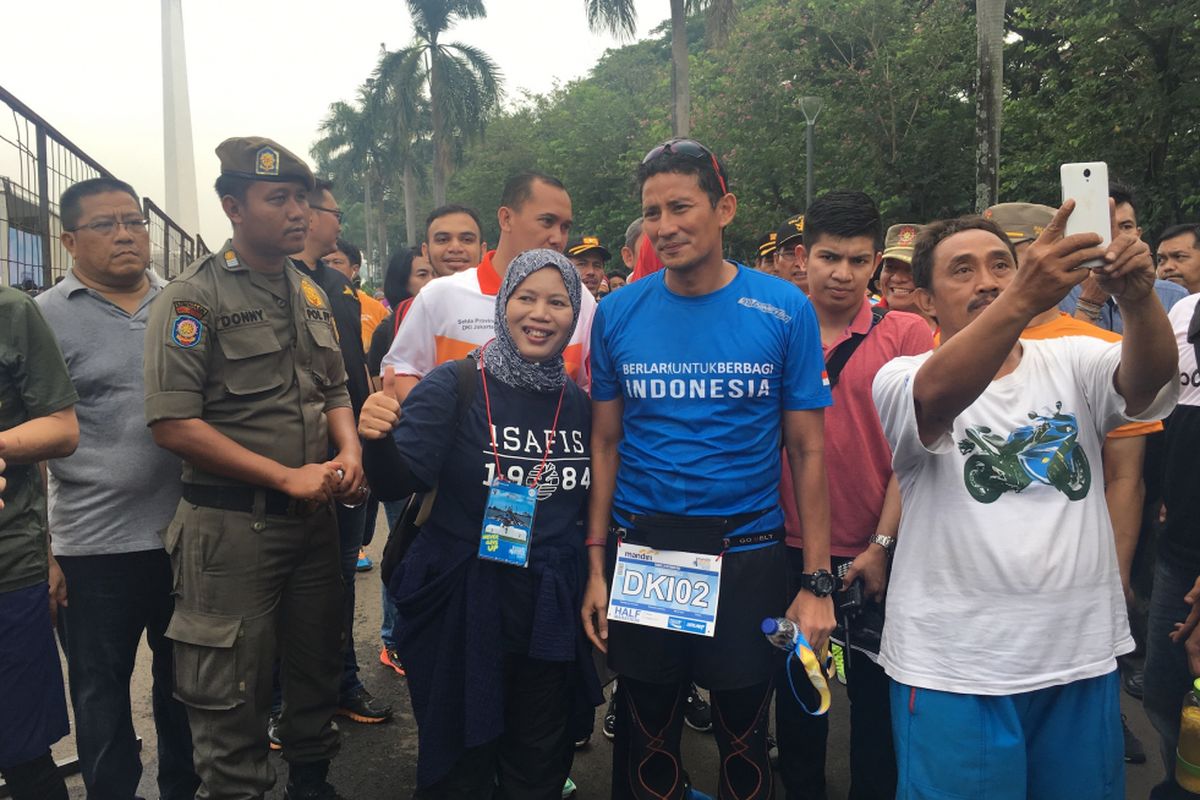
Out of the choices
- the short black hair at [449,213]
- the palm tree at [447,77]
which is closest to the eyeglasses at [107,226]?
the short black hair at [449,213]

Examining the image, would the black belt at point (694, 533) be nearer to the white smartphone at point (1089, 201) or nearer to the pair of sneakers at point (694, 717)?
the white smartphone at point (1089, 201)

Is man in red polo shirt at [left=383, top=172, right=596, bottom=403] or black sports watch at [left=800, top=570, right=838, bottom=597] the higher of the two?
man in red polo shirt at [left=383, top=172, right=596, bottom=403]

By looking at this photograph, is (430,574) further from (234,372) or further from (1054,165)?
(1054,165)

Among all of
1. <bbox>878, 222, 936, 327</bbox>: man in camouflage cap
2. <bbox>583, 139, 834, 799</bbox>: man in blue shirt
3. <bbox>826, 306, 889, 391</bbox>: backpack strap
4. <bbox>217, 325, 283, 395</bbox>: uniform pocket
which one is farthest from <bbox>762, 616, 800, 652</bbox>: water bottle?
<bbox>878, 222, 936, 327</bbox>: man in camouflage cap

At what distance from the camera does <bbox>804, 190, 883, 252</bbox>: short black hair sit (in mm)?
3078

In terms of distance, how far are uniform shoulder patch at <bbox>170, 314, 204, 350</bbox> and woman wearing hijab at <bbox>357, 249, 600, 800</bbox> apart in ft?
2.37

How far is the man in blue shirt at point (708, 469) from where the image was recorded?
246cm

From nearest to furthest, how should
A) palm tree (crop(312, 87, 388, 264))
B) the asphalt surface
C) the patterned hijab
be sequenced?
Result: the patterned hijab < the asphalt surface < palm tree (crop(312, 87, 388, 264))

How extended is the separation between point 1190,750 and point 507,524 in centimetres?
209

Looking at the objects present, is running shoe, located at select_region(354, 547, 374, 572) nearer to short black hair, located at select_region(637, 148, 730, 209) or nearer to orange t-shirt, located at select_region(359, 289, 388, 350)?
orange t-shirt, located at select_region(359, 289, 388, 350)

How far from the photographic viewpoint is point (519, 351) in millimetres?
2625

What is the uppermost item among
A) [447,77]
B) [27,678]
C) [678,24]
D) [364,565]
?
[447,77]

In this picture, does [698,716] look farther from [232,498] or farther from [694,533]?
[232,498]

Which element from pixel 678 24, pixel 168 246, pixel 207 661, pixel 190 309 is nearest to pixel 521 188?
pixel 190 309
